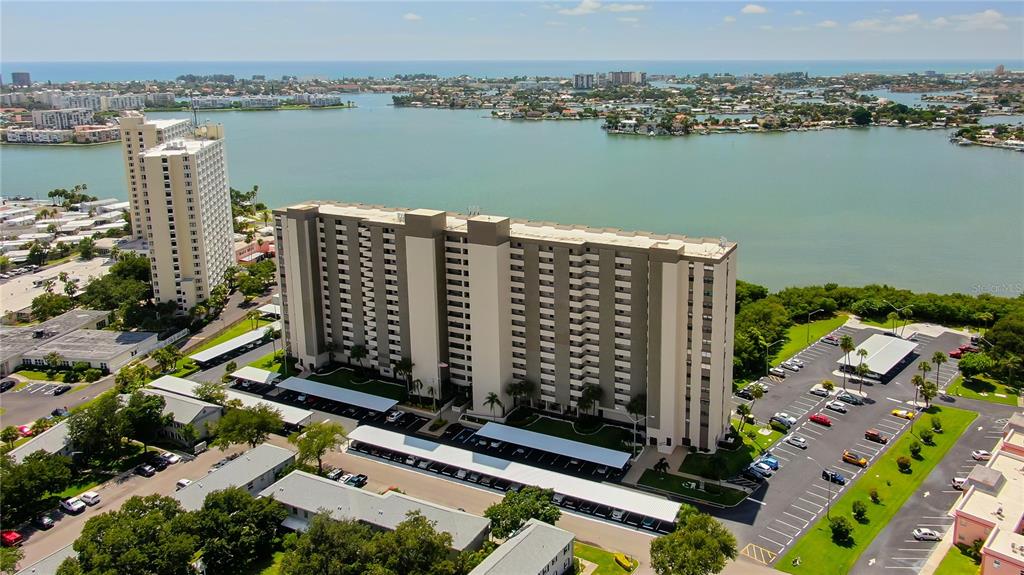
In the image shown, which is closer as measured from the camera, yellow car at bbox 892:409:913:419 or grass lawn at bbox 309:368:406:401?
yellow car at bbox 892:409:913:419

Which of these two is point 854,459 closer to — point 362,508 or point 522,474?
point 522,474

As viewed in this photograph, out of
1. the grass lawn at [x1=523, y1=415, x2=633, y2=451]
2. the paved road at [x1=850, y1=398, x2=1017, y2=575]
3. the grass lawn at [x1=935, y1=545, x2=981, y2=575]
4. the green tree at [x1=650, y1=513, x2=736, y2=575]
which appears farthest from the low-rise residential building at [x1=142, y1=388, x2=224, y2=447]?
the grass lawn at [x1=935, y1=545, x2=981, y2=575]

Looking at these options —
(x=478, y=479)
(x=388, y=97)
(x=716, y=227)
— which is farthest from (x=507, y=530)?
(x=388, y=97)

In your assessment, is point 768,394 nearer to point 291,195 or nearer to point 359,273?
point 359,273

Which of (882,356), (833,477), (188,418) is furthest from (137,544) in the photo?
(882,356)

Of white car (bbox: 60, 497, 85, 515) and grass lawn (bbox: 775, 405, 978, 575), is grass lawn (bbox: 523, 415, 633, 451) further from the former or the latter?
white car (bbox: 60, 497, 85, 515)
